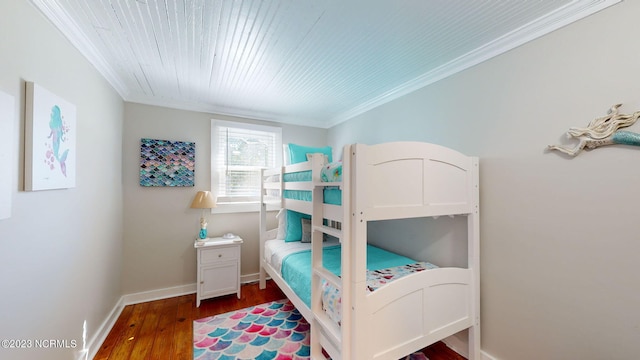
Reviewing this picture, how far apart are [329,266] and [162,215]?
7.12 ft

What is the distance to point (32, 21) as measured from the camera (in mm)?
1249

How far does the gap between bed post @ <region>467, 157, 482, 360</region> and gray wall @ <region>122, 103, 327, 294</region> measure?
2.66 m

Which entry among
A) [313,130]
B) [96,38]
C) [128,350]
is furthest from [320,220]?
[313,130]

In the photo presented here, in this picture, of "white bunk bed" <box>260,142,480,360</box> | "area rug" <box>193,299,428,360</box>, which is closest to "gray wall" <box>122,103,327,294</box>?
"area rug" <box>193,299,428,360</box>

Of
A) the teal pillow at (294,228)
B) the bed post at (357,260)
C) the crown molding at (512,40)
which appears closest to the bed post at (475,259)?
the crown molding at (512,40)

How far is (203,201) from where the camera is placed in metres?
2.82

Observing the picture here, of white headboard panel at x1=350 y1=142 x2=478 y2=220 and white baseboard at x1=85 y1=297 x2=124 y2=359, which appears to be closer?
white headboard panel at x1=350 y1=142 x2=478 y2=220

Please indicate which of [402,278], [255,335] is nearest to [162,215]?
[255,335]

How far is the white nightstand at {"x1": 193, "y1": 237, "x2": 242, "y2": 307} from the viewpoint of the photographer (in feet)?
8.64

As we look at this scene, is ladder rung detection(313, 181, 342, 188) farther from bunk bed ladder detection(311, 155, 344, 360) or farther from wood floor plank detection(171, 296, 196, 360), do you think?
wood floor plank detection(171, 296, 196, 360)

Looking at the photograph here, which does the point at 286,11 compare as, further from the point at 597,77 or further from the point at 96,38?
the point at 597,77

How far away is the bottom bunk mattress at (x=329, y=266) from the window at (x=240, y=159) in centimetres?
88

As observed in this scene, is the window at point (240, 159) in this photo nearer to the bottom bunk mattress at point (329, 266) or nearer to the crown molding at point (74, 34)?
the bottom bunk mattress at point (329, 266)

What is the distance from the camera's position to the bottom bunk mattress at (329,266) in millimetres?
1565
